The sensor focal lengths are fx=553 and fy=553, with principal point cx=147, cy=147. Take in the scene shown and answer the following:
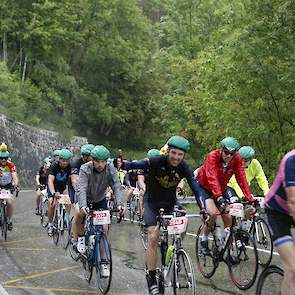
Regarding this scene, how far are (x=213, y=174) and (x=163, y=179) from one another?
1190 mm

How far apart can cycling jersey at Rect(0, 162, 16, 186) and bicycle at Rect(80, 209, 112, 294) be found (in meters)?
5.11

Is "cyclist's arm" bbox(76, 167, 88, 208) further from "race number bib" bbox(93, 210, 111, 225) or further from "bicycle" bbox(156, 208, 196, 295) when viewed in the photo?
"bicycle" bbox(156, 208, 196, 295)

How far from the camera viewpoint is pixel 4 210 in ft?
39.9

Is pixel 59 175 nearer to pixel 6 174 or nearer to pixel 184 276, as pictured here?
pixel 6 174

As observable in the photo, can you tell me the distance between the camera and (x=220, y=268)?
8828 mm

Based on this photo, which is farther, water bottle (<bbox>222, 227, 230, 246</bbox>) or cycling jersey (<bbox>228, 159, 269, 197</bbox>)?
cycling jersey (<bbox>228, 159, 269, 197</bbox>)

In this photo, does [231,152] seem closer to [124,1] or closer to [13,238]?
[13,238]

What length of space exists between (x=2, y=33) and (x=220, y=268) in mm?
34284

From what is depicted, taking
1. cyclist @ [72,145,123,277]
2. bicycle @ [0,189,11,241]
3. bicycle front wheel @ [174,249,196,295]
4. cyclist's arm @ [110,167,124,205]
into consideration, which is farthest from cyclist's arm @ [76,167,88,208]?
bicycle @ [0,189,11,241]

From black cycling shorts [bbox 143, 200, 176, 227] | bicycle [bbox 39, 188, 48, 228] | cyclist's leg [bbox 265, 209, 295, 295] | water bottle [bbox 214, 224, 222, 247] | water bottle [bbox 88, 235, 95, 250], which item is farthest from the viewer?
bicycle [bbox 39, 188, 48, 228]

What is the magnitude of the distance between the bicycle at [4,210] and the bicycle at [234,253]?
5167 millimetres

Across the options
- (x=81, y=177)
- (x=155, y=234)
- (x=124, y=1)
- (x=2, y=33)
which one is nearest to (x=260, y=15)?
(x=81, y=177)

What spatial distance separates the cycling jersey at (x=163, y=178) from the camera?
22.9 ft

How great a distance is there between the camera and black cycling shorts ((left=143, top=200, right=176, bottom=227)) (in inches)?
271
